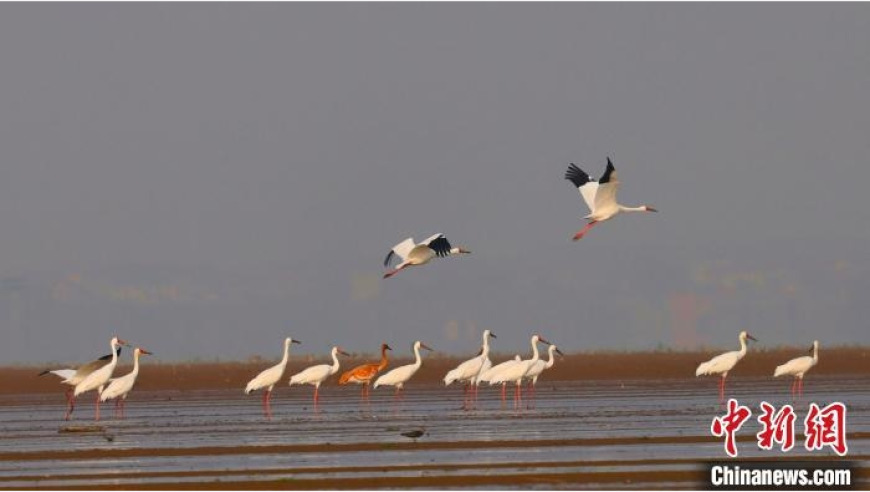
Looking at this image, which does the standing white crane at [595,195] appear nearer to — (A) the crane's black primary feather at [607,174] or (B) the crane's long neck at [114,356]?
(A) the crane's black primary feather at [607,174]

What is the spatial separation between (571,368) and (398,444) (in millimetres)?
27154

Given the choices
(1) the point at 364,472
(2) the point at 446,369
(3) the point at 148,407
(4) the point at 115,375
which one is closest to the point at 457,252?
(3) the point at 148,407

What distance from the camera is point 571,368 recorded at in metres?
51.9

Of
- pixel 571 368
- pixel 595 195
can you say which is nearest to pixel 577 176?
pixel 595 195

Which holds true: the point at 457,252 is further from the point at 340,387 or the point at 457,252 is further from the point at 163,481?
the point at 163,481

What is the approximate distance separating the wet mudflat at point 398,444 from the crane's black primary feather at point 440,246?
2707mm

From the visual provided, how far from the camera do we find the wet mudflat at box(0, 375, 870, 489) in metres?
21.2

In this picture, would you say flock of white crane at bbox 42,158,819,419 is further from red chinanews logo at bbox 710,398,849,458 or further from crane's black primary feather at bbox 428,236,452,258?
red chinanews logo at bbox 710,398,849,458

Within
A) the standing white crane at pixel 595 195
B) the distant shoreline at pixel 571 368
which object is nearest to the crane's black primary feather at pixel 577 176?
the standing white crane at pixel 595 195

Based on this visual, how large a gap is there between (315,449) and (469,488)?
187 inches

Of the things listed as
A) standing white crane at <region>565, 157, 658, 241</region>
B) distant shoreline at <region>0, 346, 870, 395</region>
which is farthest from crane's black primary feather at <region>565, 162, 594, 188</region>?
distant shoreline at <region>0, 346, 870, 395</region>

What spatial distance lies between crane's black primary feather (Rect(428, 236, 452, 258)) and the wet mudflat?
2.71 metres

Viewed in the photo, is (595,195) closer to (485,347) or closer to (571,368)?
(485,347)

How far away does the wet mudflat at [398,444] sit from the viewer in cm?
2125
